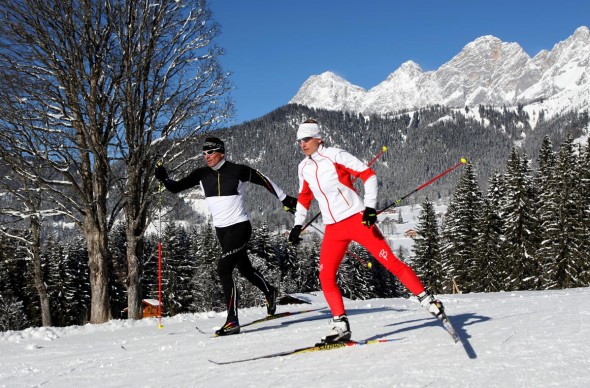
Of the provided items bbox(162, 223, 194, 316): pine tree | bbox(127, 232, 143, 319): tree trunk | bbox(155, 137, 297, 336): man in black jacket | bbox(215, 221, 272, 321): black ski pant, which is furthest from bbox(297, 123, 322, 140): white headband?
bbox(162, 223, 194, 316): pine tree

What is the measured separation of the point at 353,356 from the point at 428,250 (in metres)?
41.0

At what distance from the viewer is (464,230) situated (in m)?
37.9

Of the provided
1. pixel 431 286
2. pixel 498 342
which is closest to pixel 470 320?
pixel 498 342

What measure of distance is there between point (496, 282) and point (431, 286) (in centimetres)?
827

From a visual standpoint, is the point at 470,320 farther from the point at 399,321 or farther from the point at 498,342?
the point at 498,342

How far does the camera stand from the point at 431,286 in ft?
141

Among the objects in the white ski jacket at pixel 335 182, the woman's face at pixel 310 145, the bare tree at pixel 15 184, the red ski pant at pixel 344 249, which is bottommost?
the red ski pant at pixel 344 249

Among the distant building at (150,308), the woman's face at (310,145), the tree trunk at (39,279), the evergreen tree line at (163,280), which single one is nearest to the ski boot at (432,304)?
the woman's face at (310,145)

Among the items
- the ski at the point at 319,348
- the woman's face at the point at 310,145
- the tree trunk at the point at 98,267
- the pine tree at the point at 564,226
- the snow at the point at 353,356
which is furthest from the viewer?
the pine tree at the point at 564,226

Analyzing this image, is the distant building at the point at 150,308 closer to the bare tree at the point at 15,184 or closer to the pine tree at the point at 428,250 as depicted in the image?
the pine tree at the point at 428,250

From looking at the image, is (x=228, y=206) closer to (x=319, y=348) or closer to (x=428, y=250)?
(x=319, y=348)

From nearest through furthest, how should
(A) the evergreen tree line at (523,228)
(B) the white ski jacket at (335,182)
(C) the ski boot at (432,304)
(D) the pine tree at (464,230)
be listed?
(C) the ski boot at (432,304) → (B) the white ski jacket at (335,182) → (A) the evergreen tree line at (523,228) → (D) the pine tree at (464,230)

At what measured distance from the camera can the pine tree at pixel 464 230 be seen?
37.3m

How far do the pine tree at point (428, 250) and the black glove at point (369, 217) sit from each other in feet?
128
